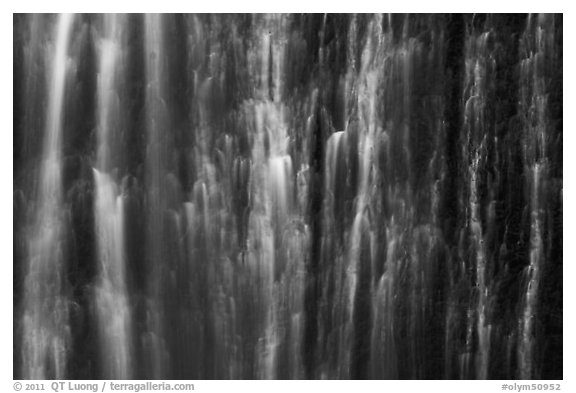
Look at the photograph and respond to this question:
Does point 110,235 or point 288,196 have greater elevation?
point 288,196

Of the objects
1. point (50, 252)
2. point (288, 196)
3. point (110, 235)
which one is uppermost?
point (288, 196)

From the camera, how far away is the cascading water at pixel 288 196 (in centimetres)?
590

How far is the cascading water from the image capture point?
19.4 feet

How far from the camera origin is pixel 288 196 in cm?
591

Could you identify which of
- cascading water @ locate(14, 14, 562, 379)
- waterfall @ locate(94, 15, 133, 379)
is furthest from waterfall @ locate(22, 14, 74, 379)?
waterfall @ locate(94, 15, 133, 379)

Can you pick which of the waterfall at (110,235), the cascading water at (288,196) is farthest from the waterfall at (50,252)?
the waterfall at (110,235)

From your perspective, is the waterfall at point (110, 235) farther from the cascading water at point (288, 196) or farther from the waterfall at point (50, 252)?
the waterfall at point (50, 252)

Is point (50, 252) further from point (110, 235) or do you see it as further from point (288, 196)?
point (288, 196)

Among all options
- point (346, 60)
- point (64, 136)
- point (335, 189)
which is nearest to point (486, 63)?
point (346, 60)

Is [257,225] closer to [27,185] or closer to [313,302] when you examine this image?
[313,302]

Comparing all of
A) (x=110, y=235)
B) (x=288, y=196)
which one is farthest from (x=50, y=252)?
(x=288, y=196)

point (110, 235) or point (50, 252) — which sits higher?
point (110, 235)

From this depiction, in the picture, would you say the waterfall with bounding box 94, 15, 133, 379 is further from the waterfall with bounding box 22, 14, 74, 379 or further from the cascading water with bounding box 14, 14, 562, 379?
the waterfall with bounding box 22, 14, 74, 379

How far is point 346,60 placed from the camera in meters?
5.95
